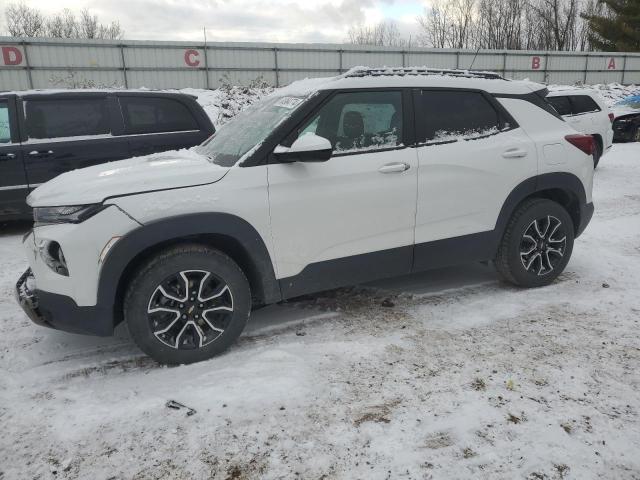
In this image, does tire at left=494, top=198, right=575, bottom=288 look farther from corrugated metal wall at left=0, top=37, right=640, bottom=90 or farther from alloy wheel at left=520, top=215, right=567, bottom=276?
corrugated metal wall at left=0, top=37, right=640, bottom=90

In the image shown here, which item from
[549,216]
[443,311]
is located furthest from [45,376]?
[549,216]

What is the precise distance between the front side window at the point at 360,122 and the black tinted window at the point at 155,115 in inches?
156

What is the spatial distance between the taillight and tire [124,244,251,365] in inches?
120

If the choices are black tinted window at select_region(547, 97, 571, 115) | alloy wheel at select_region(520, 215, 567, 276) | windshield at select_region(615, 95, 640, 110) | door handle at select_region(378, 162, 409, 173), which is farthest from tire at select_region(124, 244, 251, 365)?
windshield at select_region(615, 95, 640, 110)

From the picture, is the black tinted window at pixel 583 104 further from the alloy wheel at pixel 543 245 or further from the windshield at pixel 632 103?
the alloy wheel at pixel 543 245

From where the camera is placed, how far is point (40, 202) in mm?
2947

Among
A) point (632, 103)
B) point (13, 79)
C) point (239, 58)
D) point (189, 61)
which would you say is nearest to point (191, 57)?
point (189, 61)

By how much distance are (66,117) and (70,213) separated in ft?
13.9

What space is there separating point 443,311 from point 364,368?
1.13 metres

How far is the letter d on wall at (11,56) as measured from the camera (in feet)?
58.8

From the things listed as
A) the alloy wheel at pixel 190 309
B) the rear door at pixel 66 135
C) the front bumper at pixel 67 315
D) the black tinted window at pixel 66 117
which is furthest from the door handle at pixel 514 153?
the black tinted window at pixel 66 117

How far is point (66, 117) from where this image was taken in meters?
6.34

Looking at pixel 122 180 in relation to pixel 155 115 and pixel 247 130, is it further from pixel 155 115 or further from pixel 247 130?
pixel 155 115

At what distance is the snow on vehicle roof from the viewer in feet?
11.6
